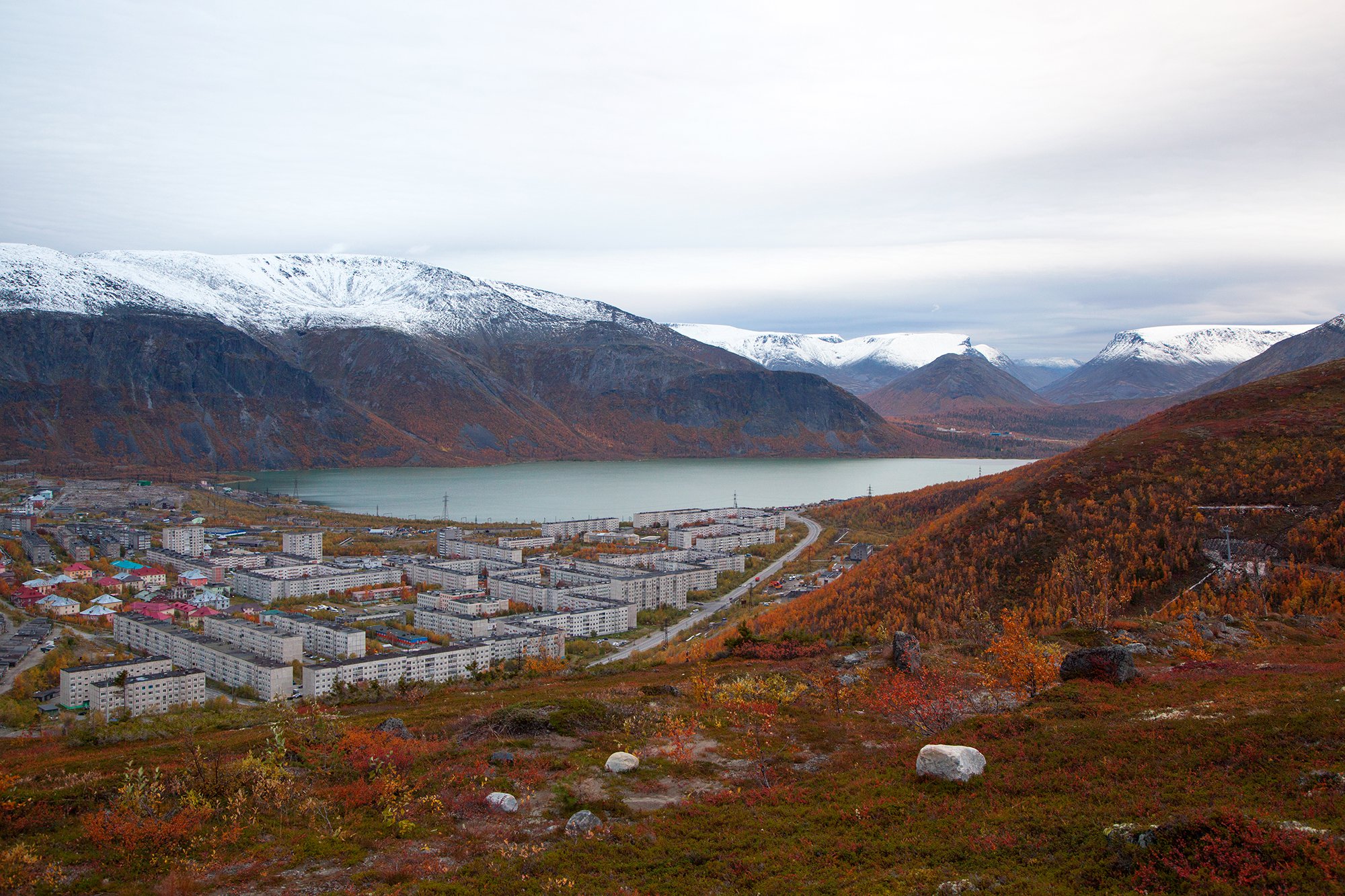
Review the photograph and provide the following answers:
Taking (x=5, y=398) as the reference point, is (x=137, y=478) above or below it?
below

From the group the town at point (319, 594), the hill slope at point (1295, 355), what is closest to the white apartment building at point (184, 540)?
the town at point (319, 594)

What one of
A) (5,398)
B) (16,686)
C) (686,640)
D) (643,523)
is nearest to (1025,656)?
(686,640)

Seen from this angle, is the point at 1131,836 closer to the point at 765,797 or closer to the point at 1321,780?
the point at 1321,780

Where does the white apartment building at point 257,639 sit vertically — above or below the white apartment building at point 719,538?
below

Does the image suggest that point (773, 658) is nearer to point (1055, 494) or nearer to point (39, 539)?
point (1055, 494)

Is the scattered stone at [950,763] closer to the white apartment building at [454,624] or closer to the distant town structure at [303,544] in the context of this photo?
the white apartment building at [454,624]

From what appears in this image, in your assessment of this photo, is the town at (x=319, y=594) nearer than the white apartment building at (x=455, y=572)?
Yes

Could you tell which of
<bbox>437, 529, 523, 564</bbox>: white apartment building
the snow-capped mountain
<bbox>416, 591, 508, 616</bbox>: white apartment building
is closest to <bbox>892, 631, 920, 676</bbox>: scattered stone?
<bbox>416, 591, 508, 616</bbox>: white apartment building
